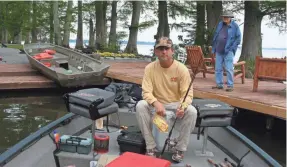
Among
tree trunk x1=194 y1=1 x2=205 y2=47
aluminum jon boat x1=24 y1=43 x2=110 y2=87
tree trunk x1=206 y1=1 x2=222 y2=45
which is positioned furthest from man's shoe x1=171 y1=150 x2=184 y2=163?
tree trunk x1=194 y1=1 x2=205 y2=47

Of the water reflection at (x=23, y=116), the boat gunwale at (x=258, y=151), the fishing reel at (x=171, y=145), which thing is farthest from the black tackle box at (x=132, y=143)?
the water reflection at (x=23, y=116)

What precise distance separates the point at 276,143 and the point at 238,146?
3.44 m

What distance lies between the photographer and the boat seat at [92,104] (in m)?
4.09

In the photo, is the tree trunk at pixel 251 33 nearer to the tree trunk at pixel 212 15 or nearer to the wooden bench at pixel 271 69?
the tree trunk at pixel 212 15

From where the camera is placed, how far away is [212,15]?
16.1 metres

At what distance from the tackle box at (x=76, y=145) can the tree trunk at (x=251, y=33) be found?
1139 centimetres

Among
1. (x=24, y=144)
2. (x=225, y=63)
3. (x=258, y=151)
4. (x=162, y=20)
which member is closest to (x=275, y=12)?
(x=162, y=20)

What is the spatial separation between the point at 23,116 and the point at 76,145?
5.60 meters

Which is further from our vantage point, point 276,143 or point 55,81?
point 55,81

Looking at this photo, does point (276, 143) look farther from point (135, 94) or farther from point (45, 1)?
point (45, 1)

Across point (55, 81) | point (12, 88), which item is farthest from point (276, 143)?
point (12, 88)

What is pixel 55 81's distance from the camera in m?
11.4

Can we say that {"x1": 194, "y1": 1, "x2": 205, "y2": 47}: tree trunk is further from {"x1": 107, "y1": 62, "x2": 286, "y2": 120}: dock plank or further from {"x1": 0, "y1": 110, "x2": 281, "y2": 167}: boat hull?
{"x1": 0, "y1": 110, "x2": 281, "y2": 167}: boat hull

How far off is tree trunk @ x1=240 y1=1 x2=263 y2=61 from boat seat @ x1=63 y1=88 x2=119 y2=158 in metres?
11.0
